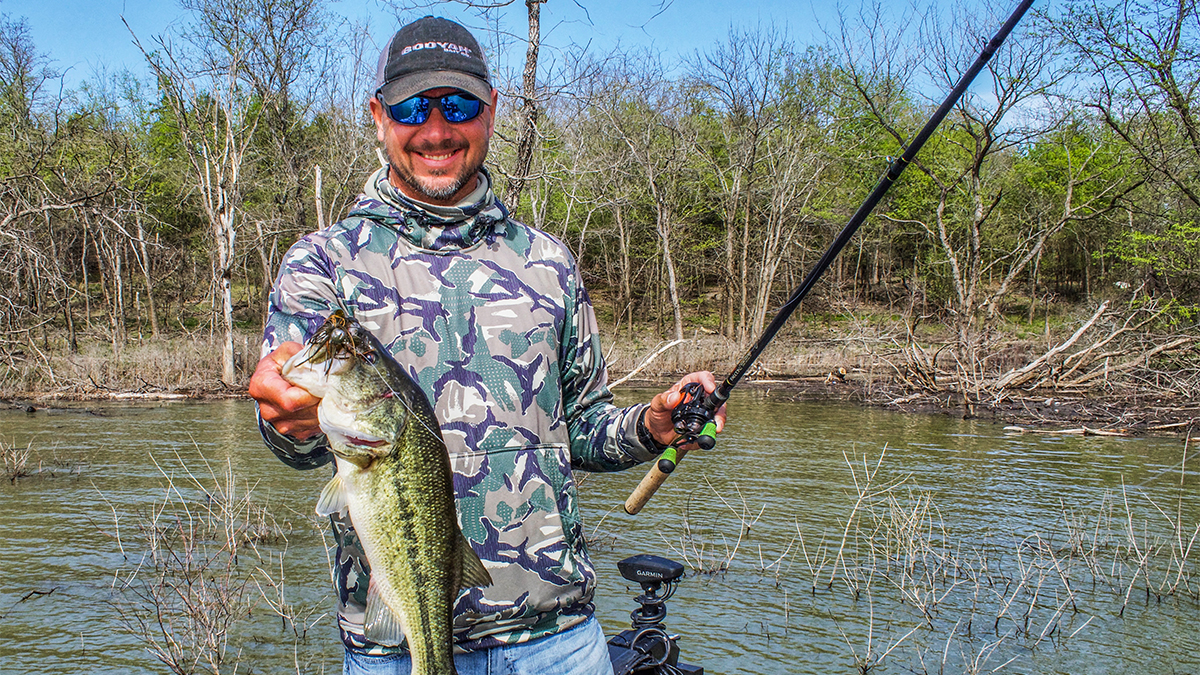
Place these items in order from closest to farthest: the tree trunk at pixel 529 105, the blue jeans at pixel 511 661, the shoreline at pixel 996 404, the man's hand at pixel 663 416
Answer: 1. the blue jeans at pixel 511 661
2. the man's hand at pixel 663 416
3. the tree trunk at pixel 529 105
4. the shoreline at pixel 996 404

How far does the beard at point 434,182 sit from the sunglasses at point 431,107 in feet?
0.33

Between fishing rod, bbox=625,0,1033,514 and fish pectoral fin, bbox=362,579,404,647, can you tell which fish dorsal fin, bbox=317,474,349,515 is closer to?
fish pectoral fin, bbox=362,579,404,647

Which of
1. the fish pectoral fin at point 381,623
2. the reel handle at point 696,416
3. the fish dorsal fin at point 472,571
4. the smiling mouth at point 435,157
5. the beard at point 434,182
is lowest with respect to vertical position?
the fish pectoral fin at point 381,623

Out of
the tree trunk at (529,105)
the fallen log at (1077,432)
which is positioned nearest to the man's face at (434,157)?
the tree trunk at (529,105)

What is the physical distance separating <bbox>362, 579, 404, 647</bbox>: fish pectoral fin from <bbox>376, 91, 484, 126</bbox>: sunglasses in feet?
4.14

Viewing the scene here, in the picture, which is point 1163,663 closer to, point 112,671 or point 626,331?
point 112,671

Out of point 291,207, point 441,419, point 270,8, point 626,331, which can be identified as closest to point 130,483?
point 441,419

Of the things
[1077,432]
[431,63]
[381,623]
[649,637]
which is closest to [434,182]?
[431,63]

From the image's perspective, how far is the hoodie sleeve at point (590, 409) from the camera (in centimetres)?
249

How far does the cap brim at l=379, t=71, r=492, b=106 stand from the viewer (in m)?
2.41

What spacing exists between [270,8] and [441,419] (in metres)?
30.1

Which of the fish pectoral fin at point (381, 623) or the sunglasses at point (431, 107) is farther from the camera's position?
the sunglasses at point (431, 107)

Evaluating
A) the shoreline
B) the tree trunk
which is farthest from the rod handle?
the shoreline

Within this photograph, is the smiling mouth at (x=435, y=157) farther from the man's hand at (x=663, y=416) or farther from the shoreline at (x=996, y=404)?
the shoreline at (x=996, y=404)
